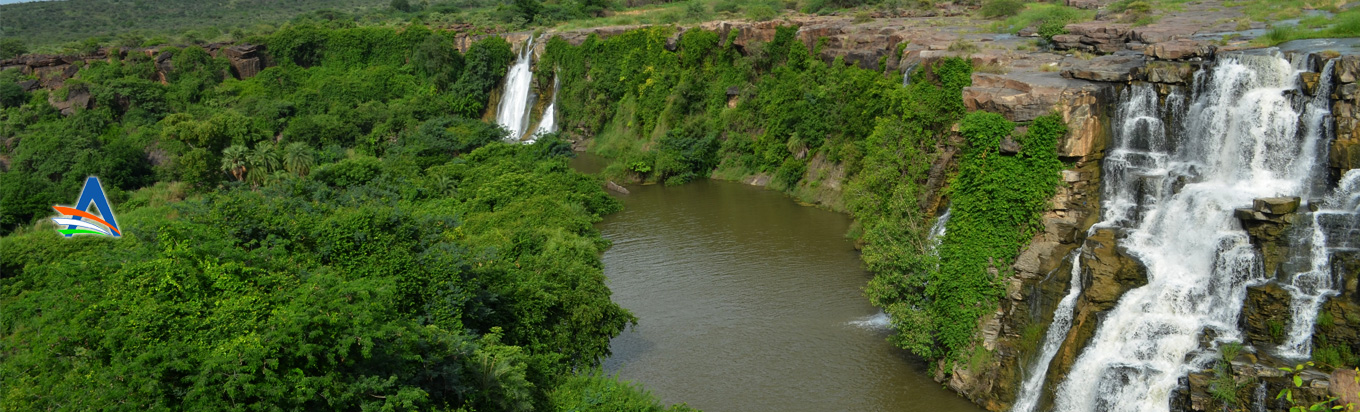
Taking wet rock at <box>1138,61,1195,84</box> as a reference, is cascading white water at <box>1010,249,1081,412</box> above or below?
below

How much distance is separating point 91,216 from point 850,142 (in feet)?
94.3

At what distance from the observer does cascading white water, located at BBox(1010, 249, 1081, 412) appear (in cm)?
2139

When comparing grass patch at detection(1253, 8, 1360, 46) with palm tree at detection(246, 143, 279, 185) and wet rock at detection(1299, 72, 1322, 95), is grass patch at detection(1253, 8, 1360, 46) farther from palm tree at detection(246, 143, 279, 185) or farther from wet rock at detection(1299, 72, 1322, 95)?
palm tree at detection(246, 143, 279, 185)

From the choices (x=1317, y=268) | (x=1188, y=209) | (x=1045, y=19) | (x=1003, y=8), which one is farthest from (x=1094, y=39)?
(x=1003, y=8)

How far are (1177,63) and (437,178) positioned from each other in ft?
102

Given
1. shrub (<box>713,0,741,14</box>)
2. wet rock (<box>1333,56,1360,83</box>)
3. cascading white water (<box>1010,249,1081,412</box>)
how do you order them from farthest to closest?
shrub (<box>713,0,741,14</box>), cascading white water (<box>1010,249,1081,412</box>), wet rock (<box>1333,56,1360,83</box>)

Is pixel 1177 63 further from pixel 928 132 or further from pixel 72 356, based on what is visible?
pixel 72 356

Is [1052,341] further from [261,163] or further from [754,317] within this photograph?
[261,163]

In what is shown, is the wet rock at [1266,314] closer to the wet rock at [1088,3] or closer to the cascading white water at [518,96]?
the wet rock at [1088,3]

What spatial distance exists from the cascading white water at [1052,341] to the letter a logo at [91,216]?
2203cm

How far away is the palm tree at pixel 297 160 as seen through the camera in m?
49.2

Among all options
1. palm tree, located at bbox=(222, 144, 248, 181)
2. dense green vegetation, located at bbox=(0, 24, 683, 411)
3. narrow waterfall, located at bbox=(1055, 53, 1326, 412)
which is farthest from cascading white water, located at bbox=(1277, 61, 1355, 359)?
palm tree, located at bbox=(222, 144, 248, 181)

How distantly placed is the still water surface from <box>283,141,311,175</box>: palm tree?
17.4m

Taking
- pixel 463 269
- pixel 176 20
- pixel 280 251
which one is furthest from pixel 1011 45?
pixel 176 20
